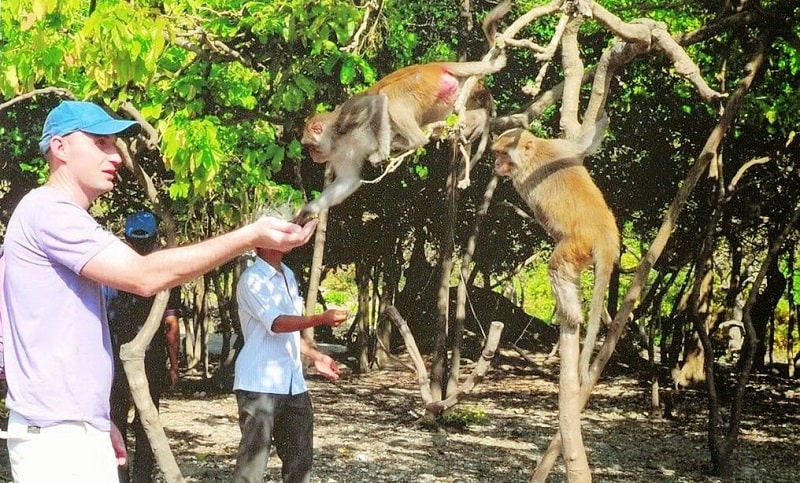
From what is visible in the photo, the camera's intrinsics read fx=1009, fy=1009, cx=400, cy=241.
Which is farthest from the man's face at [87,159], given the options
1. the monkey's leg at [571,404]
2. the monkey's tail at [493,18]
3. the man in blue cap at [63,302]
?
the monkey's tail at [493,18]

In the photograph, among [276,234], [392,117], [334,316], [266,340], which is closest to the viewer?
[276,234]

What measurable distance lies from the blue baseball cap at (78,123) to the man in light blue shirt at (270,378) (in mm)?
1943

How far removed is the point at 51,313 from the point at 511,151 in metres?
2.70

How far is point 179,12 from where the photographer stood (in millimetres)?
5645

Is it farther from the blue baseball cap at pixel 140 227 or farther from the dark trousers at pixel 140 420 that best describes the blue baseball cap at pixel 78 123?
the dark trousers at pixel 140 420

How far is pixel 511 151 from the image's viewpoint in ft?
15.6

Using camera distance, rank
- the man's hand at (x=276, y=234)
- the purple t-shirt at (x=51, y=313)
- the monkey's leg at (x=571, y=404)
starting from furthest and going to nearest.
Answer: the monkey's leg at (x=571, y=404)
the purple t-shirt at (x=51, y=313)
the man's hand at (x=276, y=234)

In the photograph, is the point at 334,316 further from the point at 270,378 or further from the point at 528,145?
the point at 528,145

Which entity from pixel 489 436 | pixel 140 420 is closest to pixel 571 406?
pixel 140 420

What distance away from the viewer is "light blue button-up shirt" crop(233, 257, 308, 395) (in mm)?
4578

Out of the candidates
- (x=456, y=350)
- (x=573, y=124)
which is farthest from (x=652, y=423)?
(x=573, y=124)

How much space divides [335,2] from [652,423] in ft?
20.7

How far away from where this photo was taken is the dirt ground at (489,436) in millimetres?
7930

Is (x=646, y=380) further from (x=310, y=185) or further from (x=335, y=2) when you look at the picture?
(x=335, y=2)
